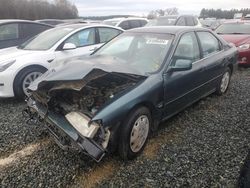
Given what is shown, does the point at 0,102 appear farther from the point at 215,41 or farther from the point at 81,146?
the point at 215,41

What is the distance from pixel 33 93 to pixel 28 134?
31.0 inches

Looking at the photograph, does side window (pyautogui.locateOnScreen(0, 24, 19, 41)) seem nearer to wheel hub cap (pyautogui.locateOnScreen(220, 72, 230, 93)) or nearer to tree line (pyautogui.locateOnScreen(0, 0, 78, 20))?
wheel hub cap (pyautogui.locateOnScreen(220, 72, 230, 93))

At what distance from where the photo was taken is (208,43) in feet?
16.1

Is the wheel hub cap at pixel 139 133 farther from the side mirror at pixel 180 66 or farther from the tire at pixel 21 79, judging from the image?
the tire at pixel 21 79

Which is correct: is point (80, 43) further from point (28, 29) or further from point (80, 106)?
point (80, 106)

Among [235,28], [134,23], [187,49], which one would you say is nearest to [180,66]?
[187,49]

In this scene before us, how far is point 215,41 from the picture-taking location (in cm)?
520

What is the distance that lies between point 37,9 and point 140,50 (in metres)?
28.6

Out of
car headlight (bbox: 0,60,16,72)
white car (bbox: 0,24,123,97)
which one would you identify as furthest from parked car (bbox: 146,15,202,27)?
car headlight (bbox: 0,60,16,72)

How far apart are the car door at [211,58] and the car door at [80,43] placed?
2391 millimetres

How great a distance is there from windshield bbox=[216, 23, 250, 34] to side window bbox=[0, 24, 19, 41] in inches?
277

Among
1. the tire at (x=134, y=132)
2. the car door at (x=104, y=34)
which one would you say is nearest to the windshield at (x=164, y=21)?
the car door at (x=104, y=34)

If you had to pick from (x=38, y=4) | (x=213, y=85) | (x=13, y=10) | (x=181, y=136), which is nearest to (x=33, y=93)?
(x=181, y=136)

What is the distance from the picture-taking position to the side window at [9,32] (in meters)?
7.16
